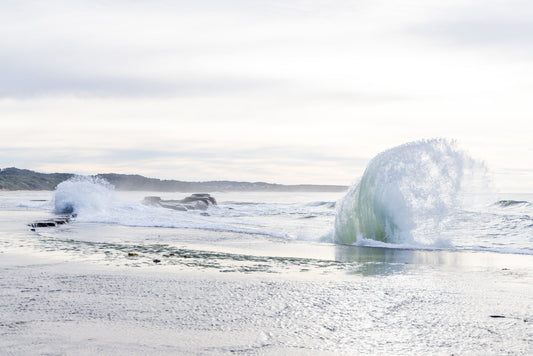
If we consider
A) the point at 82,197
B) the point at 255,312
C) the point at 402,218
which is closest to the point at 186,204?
the point at 82,197

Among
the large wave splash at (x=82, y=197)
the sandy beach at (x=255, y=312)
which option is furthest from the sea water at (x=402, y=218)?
the large wave splash at (x=82, y=197)

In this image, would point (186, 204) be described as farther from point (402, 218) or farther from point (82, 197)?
point (402, 218)

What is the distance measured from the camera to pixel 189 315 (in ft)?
14.0

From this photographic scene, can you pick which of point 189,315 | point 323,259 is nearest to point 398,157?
point 323,259

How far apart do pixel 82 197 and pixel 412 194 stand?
673 inches

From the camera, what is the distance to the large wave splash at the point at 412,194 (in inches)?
487

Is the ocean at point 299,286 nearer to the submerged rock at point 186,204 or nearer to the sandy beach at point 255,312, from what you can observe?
the sandy beach at point 255,312

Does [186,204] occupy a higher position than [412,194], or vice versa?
[412,194]

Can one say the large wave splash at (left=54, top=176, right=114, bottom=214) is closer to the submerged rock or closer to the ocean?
the submerged rock

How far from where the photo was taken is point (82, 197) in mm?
24547

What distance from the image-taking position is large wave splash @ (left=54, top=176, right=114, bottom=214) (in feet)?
76.7

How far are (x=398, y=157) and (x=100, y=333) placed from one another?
415 inches

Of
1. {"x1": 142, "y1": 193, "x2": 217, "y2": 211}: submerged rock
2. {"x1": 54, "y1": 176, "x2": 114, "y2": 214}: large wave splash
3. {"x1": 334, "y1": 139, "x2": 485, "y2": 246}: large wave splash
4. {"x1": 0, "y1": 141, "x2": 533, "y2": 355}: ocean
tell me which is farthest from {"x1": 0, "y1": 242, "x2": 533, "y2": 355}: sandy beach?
{"x1": 142, "y1": 193, "x2": 217, "y2": 211}: submerged rock

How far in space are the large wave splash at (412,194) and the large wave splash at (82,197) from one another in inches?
535
